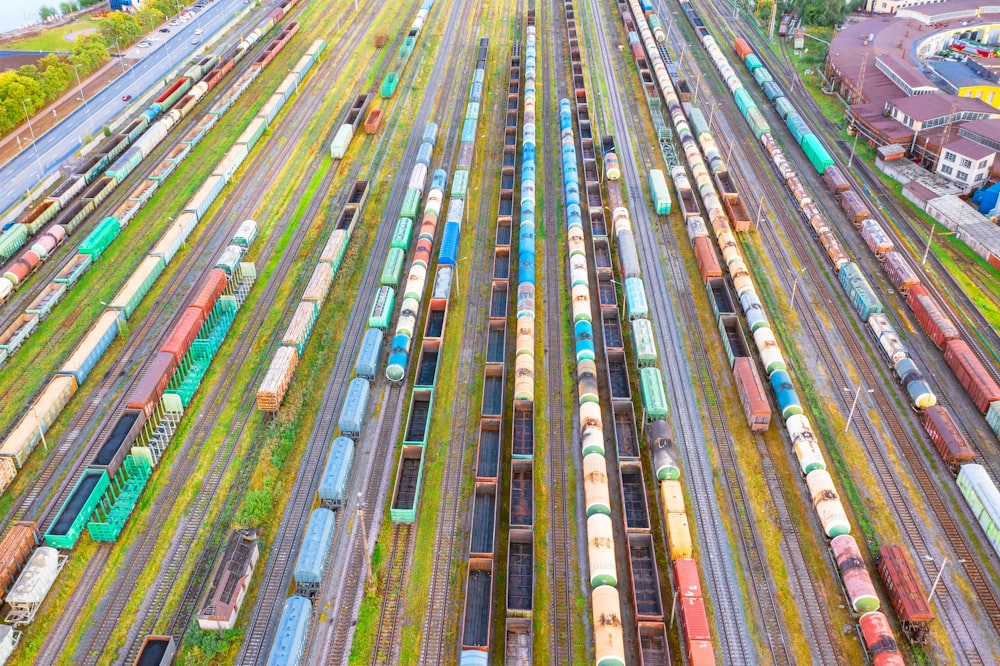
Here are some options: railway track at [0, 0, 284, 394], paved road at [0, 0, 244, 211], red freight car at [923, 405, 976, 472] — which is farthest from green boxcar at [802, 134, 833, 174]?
paved road at [0, 0, 244, 211]

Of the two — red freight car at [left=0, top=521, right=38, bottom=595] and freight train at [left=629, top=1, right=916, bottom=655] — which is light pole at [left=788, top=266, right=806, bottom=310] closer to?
freight train at [left=629, top=1, right=916, bottom=655]

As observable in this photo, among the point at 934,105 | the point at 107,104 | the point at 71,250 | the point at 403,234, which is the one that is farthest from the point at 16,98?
the point at 934,105

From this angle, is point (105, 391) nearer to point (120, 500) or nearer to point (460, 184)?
point (120, 500)

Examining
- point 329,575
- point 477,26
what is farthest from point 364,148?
point 329,575

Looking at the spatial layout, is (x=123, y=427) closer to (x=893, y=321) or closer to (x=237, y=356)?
(x=237, y=356)

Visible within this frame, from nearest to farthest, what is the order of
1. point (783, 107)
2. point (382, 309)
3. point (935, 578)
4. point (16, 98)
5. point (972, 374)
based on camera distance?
point (935, 578)
point (972, 374)
point (382, 309)
point (16, 98)
point (783, 107)
